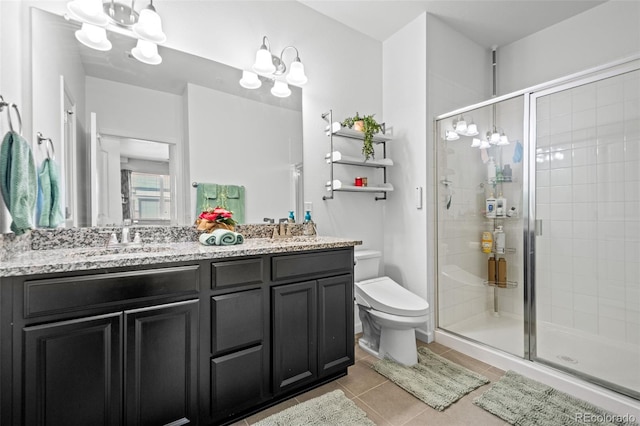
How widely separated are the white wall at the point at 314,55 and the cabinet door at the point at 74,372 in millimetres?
1602

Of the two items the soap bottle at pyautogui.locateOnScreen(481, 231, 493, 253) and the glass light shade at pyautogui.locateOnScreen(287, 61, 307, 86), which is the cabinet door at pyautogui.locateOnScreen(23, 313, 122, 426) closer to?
the glass light shade at pyautogui.locateOnScreen(287, 61, 307, 86)

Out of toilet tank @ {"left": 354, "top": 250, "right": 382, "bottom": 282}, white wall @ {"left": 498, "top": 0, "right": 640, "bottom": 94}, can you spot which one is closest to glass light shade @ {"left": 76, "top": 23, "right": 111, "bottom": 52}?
toilet tank @ {"left": 354, "top": 250, "right": 382, "bottom": 282}

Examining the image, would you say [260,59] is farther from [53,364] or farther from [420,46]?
[53,364]

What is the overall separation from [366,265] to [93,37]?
92.0 inches

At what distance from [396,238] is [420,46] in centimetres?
169

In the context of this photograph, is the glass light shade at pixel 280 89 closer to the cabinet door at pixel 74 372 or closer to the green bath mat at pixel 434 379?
the cabinet door at pixel 74 372

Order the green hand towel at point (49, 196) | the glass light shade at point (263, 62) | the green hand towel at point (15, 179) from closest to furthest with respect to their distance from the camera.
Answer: the green hand towel at point (15, 179) → the green hand towel at point (49, 196) → the glass light shade at point (263, 62)

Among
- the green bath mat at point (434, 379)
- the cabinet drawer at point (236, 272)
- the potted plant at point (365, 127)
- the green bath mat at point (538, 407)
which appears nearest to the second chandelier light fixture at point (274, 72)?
the potted plant at point (365, 127)

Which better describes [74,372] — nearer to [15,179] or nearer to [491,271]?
[15,179]

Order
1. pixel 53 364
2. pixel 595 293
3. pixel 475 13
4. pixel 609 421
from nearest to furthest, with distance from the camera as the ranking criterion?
pixel 53 364, pixel 609 421, pixel 595 293, pixel 475 13

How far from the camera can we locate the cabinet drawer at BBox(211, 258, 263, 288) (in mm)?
1435

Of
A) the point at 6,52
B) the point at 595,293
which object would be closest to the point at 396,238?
the point at 595,293

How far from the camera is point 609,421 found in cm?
151

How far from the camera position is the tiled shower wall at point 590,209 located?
194 centimetres
